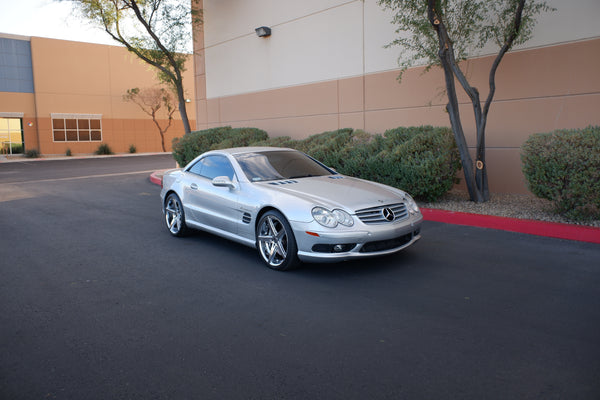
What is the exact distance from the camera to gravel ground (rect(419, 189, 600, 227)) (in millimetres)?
8000

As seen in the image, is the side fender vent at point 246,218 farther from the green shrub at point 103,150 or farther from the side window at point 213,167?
the green shrub at point 103,150

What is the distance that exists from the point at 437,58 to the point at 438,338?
7.49 meters

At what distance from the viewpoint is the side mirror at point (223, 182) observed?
6.48 m

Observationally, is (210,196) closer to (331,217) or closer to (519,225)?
(331,217)

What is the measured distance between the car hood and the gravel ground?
9.92ft

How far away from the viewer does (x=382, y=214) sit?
5.66 metres

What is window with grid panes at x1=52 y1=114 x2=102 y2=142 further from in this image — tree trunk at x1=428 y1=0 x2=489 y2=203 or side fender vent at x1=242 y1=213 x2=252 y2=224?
side fender vent at x1=242 y1=213 x2=252 y2=224

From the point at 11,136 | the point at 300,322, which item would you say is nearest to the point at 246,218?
the point at 300,322

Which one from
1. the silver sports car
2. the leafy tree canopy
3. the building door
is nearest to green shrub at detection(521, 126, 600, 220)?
the leafy tree canopy

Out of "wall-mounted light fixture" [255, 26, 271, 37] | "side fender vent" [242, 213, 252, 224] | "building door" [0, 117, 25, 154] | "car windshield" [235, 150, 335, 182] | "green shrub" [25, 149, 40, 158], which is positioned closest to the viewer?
"side fender vent" [242, 213, 252, 224]

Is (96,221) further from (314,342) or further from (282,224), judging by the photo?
(314,342)

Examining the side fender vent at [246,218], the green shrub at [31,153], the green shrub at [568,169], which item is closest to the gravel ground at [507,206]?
the green shrub at [568,169]

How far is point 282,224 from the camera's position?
569cm

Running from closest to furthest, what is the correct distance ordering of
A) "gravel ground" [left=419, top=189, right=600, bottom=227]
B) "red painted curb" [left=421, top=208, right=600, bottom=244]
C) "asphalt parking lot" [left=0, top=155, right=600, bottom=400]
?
"asphalt parking lot" [left=0, top=155, right=600, bottom=400] → "red painted curb" [left=421, top=208, right=600, bottom=244] → "gravel ground" [left=419, top=189, right=600, bottom=227]
